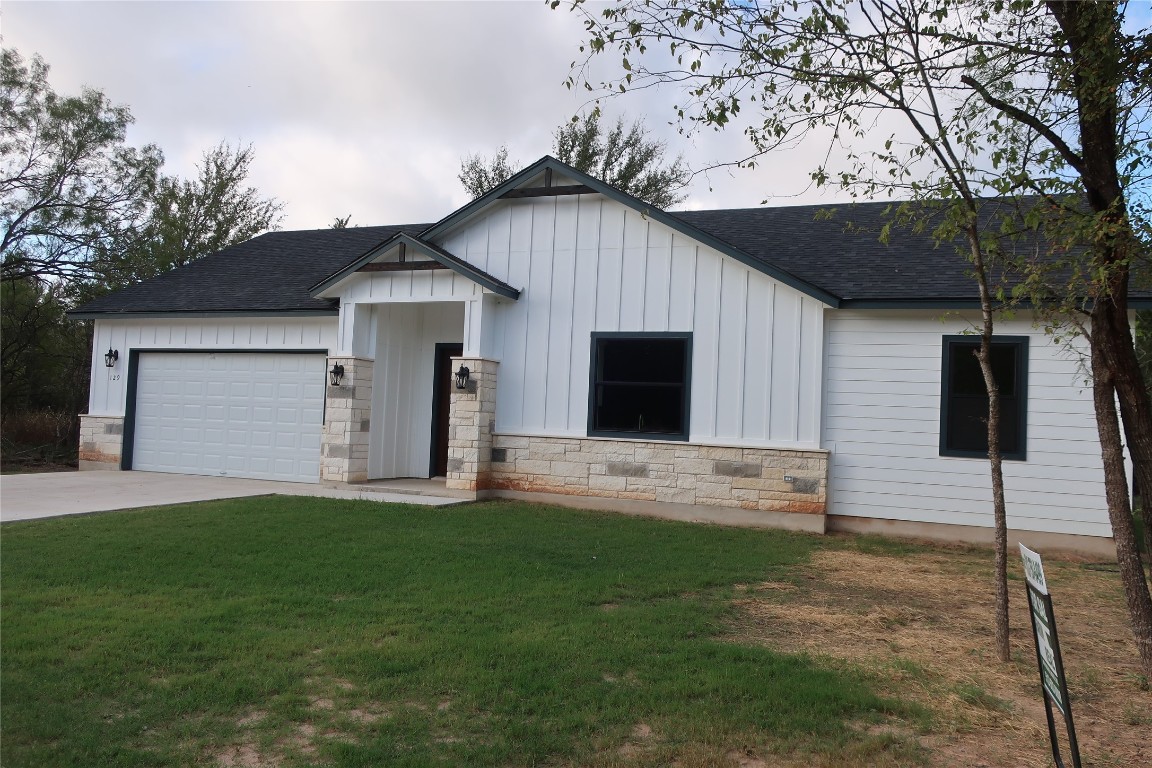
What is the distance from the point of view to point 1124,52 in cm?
519

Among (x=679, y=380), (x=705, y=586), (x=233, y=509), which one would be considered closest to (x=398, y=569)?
(x=705, y=586)

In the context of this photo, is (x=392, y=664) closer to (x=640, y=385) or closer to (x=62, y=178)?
(x=640, y=385)

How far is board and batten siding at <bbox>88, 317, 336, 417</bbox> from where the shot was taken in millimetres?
14320

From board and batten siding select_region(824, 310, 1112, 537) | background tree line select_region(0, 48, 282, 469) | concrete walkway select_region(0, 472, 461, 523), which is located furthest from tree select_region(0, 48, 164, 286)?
board and batten siding select_region(824, 310, 1112, 537)

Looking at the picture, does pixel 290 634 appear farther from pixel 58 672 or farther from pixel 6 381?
pixel 6 381

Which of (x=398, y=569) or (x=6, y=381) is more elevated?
(x=6, y=381)

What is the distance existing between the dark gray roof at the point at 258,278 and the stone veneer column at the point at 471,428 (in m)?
3.00

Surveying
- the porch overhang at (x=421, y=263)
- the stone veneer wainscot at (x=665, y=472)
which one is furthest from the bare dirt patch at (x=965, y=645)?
the porch overhang at (x=421, y=263)

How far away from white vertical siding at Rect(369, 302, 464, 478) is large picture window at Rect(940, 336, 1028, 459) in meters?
7.38

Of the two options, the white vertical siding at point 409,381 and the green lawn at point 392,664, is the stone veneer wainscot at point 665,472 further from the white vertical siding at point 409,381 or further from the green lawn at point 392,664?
the green lawn at point 392,664

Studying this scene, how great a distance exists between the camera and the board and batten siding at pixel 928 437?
10.5 metres

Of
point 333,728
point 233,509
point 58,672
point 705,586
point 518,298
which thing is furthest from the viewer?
point 518,298

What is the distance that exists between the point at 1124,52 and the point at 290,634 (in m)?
6.28

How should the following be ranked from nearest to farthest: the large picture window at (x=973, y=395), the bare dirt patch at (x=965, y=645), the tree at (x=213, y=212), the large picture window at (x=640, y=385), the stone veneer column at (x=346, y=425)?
1. the bare dirt patch at (x=965, y=645)
2. the large picture window at (x=973, y=395)
3. the large picture window at (x=640, y=385)
4. the stone veneer column at (x=346, y=425)
5. the tree at (x=213, y=212)
